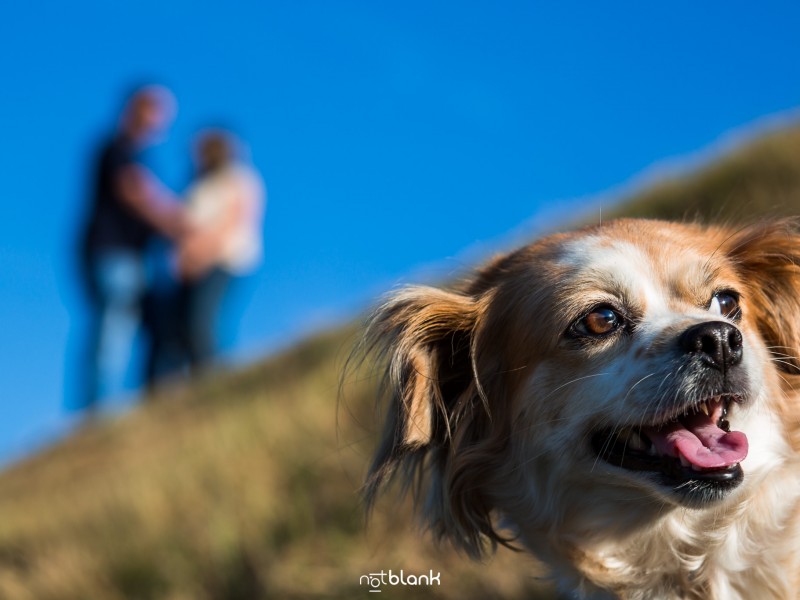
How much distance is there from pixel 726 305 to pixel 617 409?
0.57m

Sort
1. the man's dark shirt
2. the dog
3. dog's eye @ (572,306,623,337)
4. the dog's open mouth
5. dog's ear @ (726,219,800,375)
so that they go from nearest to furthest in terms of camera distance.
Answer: the dog's open mouth < the dog < dog's eye @ (572,306,623,337) < dog's ear @ (726,219,800,375) < the man's dark shirt

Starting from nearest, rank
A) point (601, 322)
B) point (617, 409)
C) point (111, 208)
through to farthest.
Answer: point (617, 409) < point (601, 322) < point (111, 208)

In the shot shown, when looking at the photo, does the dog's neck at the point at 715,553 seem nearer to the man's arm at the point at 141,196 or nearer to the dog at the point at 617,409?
the dog at the point at 617,409

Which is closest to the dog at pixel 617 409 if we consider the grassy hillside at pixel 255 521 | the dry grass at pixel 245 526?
the grassy hillside at pixel 255 521

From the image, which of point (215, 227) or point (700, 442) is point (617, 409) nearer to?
point (700, 442)

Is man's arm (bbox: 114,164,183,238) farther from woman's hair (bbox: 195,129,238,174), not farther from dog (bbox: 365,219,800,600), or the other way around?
dog (bbox: 365,219,800,600)

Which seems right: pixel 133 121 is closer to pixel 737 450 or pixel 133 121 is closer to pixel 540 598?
pixel 540 598

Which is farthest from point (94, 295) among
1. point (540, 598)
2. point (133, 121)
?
point (540, 598)

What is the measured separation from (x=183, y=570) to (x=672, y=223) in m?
3.70

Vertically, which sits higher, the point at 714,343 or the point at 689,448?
the point at 714,343

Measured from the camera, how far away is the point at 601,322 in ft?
10.6

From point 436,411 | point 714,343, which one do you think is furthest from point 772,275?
point 436,411

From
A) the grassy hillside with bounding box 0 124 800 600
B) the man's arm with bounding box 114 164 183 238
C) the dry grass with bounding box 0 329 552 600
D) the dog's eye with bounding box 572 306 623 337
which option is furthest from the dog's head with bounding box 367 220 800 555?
the man's arm with bounding box 114 164 183 238

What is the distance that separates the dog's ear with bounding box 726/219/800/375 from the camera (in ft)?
11.4
